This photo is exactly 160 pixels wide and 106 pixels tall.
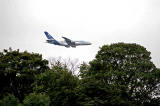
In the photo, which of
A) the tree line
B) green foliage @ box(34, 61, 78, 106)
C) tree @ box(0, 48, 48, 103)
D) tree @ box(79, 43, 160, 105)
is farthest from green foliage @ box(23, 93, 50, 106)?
tree @ box(0, 48, 48, 103)

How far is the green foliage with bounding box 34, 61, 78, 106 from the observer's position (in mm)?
44344

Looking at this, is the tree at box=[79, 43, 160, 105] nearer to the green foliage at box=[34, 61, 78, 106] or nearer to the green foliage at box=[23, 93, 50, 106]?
the green foliage at box=[34, 61, 78, 106]

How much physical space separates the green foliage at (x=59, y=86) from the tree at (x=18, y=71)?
1142 centimetres

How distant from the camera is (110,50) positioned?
54.6 metres

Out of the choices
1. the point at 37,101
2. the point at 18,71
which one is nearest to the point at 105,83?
the point at 37,101

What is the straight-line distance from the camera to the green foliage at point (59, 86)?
44.3 metres

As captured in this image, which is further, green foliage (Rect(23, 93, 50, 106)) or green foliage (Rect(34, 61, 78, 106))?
green foliage (Rect(34, 61, 78, 106))

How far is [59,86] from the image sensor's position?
46562mm

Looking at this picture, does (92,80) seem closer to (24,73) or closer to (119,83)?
(119,83)

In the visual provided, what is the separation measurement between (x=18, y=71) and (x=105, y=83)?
20.7 meters

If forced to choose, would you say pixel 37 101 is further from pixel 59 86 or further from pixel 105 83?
pixel 105 83

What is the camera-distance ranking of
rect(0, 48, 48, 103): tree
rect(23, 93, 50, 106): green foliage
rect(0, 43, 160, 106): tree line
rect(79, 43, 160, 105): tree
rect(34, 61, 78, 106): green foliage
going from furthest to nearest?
rect(0, 48, 48, 103): tree → rect(79, 43, 160, 105): tree → rect(34, 61, 78, 106): green foliage → rect(0, 43, 160, 106): tree line → rect(23, 93, 50, 106): green foliage

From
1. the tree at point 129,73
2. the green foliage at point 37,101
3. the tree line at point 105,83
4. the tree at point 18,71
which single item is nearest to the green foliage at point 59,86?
the tree line at point 105,83

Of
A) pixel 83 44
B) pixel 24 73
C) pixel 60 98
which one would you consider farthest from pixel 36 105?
pixel 83 44
